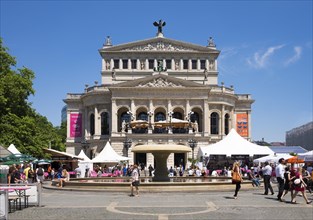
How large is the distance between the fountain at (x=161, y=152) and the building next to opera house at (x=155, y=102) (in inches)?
1302

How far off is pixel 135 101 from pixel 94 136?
27.1ft

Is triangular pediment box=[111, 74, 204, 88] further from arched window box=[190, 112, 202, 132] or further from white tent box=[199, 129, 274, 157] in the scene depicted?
white tent box=[199, 129, 274, 157]

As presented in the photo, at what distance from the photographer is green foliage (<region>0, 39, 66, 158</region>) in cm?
4731

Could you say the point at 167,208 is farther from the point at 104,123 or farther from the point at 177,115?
the point at 104,123

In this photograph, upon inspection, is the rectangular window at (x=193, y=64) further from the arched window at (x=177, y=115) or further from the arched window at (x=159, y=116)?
the arched window at (x=159, y=116)

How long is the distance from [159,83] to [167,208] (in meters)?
53.9

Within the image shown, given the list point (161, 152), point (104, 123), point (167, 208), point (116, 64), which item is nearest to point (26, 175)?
point (161, 152)

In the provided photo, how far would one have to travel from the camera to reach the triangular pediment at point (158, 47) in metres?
80.6

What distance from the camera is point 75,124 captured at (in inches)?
3113

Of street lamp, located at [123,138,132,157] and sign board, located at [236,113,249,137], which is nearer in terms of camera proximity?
street lamp, located at [123,138,132,157]

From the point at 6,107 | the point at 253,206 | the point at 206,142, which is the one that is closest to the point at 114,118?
the point at 206,142

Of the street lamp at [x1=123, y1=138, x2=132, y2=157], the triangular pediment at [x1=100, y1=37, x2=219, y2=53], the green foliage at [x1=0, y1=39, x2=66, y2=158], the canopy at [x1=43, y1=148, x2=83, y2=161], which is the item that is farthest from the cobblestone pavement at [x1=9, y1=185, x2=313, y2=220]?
the triangular pediment at [x1=100, y1=37, x2=219, y2=53]

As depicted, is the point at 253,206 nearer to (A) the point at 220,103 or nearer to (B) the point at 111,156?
(B) the point at 111,156

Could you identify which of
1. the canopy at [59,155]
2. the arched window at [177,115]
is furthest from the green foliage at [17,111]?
the arched window at [177,115]
